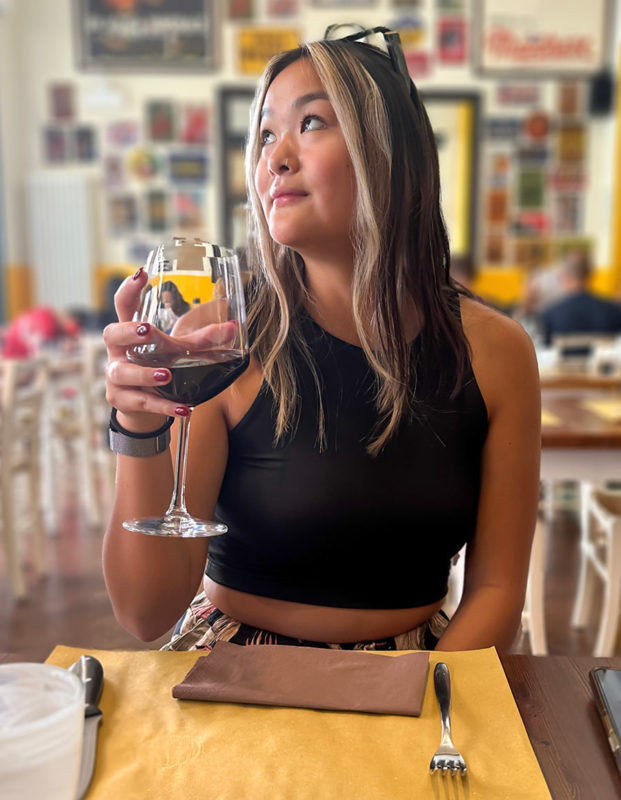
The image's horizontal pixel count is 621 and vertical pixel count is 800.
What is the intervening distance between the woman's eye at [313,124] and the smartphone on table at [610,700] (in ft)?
2.28

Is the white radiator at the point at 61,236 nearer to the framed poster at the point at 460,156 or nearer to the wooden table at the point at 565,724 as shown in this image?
the framed poster at the point at 460,156

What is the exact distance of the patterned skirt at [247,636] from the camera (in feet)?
3.45


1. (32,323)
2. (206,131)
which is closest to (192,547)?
(32,323)

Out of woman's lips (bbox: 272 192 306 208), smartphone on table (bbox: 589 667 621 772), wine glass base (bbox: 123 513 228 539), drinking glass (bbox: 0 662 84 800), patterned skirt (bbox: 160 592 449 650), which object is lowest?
patterned skirt (bbox: 160 592 449 650)

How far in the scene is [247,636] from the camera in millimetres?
1068

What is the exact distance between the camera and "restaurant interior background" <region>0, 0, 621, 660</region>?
752 cm

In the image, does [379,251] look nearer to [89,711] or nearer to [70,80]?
[89,711]

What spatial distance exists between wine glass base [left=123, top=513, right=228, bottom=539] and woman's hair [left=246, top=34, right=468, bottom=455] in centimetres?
A: 30

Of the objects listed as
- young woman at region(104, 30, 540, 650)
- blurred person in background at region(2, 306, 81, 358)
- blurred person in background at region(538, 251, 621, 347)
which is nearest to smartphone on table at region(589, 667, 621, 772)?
young woman at region(104, 30, 540, 650)

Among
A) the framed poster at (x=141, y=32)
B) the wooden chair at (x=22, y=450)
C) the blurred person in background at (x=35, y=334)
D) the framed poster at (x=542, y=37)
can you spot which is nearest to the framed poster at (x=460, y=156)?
the framed poster at (x=542, y=37)

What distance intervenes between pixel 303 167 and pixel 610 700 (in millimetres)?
673

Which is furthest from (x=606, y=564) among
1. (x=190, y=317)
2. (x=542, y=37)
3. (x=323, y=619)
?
(x=542, y=37)

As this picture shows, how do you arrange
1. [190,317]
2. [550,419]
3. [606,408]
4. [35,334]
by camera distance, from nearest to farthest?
[190,317]
[550,419]
[606,408]
[35,334]

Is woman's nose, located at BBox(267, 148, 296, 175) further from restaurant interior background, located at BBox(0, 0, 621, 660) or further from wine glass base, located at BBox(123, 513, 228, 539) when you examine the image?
restaurant interior background, located at BBox(0, 0, 621, 660)
